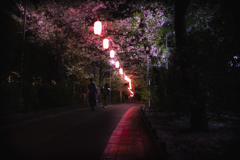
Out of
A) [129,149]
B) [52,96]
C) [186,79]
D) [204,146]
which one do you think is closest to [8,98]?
[52,96]

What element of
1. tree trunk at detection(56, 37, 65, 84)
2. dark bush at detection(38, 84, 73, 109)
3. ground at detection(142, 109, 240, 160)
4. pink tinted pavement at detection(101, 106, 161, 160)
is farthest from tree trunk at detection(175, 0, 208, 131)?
tree trunk at detection(56, 37, 65, 84)

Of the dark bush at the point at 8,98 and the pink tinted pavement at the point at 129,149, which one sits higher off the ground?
the dark bush at the point at 8,98

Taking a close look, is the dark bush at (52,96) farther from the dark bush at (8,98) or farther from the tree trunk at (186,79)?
the tree trunk at (186,79)

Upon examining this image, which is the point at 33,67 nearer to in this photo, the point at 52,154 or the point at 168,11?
the point at 52,154

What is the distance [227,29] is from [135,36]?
1663 cm

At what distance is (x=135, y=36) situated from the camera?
67.9 ft

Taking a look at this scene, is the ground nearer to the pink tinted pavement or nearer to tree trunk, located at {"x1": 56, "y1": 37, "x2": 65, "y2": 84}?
the pink tinted pavement

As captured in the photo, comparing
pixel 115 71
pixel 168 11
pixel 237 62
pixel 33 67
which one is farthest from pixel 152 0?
pixel 115 71

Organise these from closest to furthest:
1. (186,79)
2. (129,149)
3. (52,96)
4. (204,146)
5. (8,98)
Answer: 1. (129,149)
2. (204,146)
3. (186,79)
4. (8,98)
5. (52,96)

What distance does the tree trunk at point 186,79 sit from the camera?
6.39 m

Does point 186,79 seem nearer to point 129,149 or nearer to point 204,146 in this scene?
point 204,146

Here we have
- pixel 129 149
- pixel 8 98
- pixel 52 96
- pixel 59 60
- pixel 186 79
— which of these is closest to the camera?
pixel 129 149

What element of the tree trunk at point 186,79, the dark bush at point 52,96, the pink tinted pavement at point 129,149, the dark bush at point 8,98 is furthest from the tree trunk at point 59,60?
the pink tinted pavement at point 129,149

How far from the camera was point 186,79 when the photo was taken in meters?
6.87
